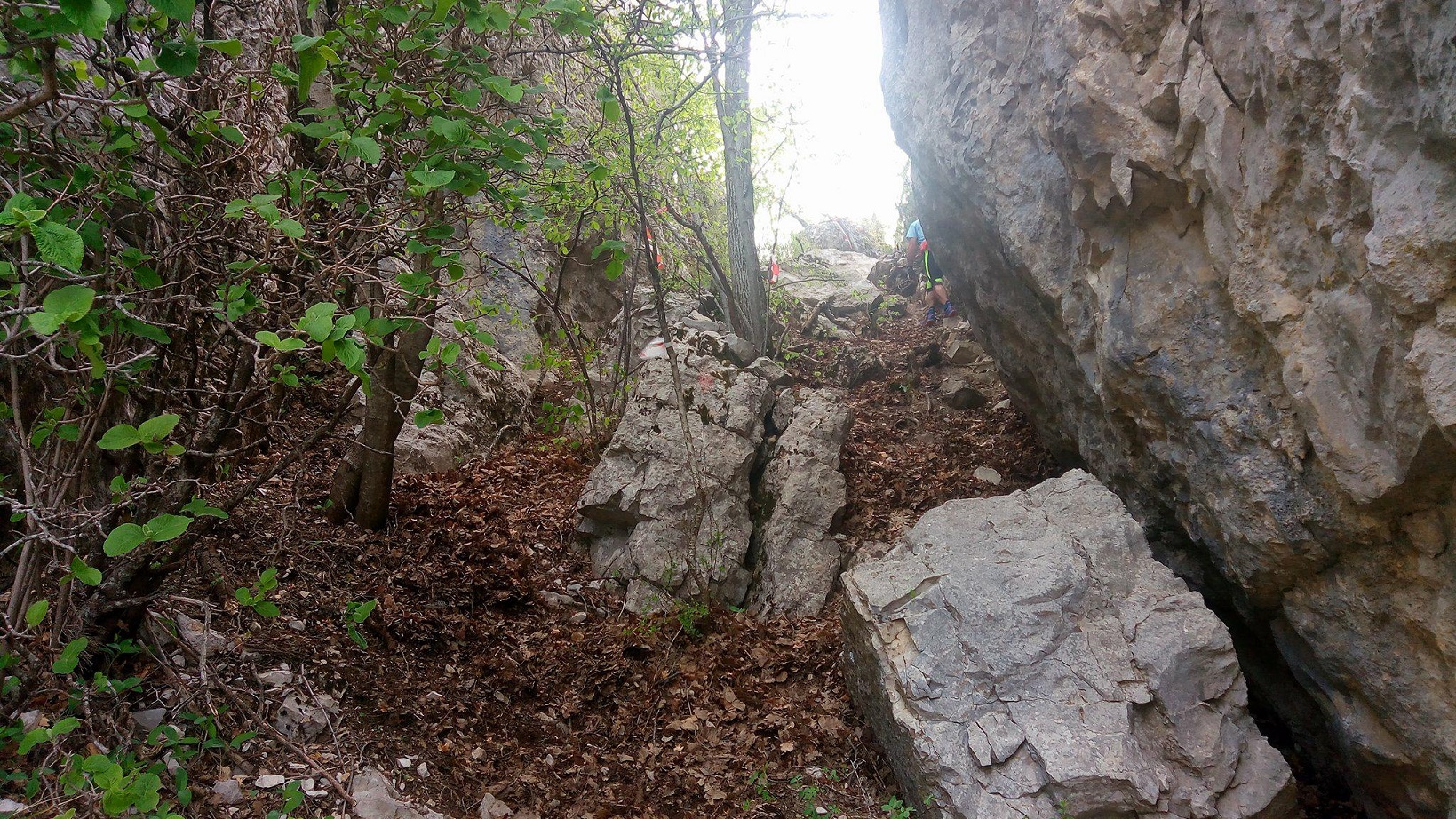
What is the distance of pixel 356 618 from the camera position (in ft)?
10.8

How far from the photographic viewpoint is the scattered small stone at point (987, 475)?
597 cm

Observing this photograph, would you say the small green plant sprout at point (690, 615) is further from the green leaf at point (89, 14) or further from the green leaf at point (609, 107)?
the green leaf at point (89, 14)

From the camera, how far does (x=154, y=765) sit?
2.78 metres

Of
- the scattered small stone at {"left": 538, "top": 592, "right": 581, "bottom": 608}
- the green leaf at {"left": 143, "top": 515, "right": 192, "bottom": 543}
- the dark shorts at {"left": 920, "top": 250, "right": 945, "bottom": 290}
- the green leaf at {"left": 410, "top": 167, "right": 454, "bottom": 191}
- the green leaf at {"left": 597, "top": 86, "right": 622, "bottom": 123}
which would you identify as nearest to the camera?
the green leaf at {"left": 143, "top": 515, "right": 192, "bottom": 543}

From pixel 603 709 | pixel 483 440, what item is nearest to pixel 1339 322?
pixel 603 709

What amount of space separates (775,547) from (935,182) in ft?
10.2

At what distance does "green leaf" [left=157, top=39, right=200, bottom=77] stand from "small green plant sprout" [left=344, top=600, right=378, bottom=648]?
7.08 ft

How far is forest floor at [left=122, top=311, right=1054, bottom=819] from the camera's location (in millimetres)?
3566

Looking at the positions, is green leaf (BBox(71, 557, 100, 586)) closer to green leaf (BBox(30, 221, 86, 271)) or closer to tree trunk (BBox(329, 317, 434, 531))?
green leaf (BBox(30, 221, 86, 271))

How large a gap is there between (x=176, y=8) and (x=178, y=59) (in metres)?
0.54

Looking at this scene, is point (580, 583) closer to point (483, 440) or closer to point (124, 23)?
point (483, 440)

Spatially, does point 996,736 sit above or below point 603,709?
above

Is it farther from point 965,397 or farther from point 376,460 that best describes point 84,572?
point 965,397

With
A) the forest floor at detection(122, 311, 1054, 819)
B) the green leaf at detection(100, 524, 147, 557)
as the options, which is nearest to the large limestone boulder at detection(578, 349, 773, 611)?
the forest floor at detection(122, 311, 1054, 819)
